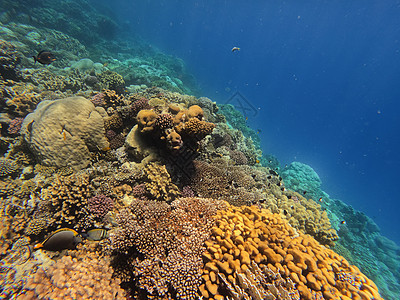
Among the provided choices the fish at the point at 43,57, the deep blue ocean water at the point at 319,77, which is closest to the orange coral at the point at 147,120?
the fish at the point at 43,57

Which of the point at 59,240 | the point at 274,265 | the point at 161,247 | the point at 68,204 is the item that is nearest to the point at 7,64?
the point at 68,204

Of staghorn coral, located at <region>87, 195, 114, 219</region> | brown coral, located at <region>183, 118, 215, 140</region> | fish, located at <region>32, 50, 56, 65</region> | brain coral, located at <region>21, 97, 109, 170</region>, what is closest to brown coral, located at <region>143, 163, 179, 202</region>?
staghorn coral, located at <region>87, 195, 114, 219</region>

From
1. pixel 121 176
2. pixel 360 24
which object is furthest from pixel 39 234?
pixel 360 24

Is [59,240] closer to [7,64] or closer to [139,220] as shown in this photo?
[139,220]

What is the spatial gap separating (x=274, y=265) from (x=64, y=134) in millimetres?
6783

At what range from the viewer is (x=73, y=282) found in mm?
2688

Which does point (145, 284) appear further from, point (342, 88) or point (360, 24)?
point (342, 88)

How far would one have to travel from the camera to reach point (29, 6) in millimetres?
20219

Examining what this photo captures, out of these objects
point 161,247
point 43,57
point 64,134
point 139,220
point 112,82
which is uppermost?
point 112,82

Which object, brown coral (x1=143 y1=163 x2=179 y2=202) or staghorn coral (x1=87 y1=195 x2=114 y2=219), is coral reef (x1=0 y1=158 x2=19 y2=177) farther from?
brown coral (x1=143 y1=163 x2=179 y2=202)

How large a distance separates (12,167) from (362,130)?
165 m

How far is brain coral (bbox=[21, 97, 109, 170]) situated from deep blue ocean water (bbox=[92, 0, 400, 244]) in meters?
51.6

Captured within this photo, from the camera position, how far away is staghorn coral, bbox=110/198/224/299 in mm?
2945

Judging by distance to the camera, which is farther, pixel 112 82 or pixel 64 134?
pixel 112 82
